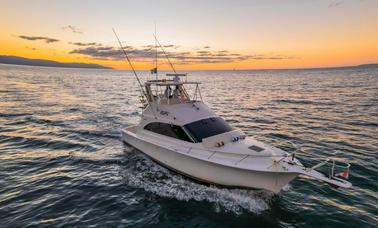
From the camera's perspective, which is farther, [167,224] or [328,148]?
[328,148]

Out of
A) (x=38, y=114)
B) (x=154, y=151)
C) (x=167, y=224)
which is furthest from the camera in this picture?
(x=38, y=114)

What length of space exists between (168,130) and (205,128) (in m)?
1.86

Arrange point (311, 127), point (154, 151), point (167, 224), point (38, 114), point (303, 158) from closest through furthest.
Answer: point (167, 224)
point (154, 151)
point (303, 158)
point (311, 127)
point (38, 114)

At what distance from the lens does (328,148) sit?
15.1 m

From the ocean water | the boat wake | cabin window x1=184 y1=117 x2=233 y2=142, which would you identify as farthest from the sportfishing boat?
the ocean water

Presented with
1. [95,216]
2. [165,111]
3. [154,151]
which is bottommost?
[95,216]

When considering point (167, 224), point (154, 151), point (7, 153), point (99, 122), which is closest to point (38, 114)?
point (99, 122)

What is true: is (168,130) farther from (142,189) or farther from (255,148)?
(255,148)

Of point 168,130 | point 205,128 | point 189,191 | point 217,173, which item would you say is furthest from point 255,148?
point 168,130

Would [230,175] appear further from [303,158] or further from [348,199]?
[303,158]

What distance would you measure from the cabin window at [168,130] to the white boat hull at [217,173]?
0.75m

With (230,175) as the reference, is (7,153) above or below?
below

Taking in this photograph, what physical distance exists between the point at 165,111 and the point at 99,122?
11.5 m

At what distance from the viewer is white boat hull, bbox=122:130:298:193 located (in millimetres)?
8602
